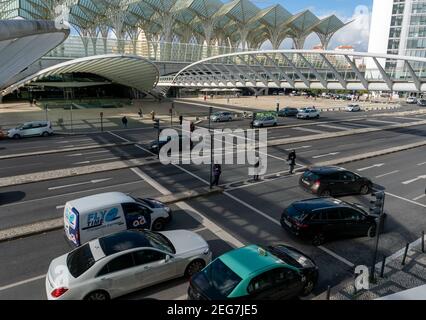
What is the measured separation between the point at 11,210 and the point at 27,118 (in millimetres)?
35940

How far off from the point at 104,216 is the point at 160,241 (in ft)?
8.25

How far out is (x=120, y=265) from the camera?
830 cm

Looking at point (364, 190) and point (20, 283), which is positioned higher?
point (364, 190)

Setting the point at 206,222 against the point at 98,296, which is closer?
the point at 98,296

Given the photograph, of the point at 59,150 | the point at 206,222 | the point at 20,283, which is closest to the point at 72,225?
the point at 20,283

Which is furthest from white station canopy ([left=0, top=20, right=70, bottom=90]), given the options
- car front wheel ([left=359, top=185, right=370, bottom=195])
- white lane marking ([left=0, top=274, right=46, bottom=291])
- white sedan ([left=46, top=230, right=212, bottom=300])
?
car front wheel ([left=359, top=185, right=370, bottom=195])

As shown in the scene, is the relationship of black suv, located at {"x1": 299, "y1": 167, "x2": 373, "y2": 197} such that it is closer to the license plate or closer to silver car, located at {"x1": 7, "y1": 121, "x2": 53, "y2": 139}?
the license plate

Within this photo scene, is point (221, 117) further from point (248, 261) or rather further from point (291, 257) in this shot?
point (248, 261)

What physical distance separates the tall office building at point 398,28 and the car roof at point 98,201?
346 ft

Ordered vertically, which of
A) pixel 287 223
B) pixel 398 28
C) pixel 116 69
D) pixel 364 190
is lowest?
pixel 364 190

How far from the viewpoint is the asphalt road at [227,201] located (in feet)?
33.1

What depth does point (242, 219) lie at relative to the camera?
13617mm

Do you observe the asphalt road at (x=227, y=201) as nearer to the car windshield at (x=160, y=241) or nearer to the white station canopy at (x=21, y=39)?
the car windshield at (x=160, y=241)
